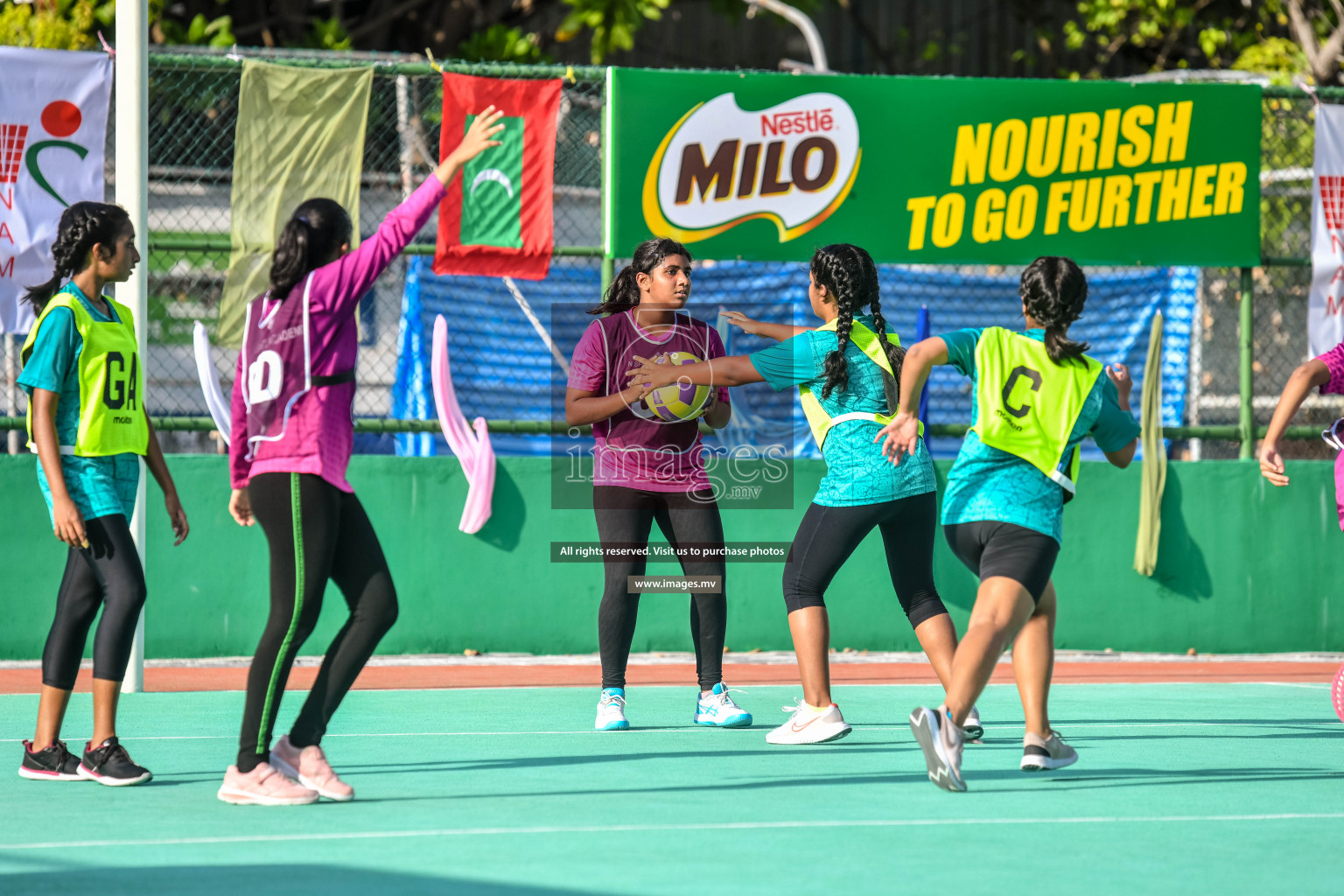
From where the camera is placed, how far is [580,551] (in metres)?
10.3

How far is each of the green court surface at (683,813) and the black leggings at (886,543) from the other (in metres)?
0.63

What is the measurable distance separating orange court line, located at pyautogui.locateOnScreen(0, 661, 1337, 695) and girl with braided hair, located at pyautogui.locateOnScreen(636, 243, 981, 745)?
2562mm

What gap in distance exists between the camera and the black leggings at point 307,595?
5348mm

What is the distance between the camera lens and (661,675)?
978 cm

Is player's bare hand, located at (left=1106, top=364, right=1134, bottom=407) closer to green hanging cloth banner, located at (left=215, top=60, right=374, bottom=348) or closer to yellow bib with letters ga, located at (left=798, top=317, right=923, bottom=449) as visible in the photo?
yellow bib with letters ga, located at (left=798, top=317, right=923, bottom=449)

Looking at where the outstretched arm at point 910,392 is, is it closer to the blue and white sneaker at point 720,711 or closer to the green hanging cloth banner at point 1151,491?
the blue and white sneaker at point 720,711

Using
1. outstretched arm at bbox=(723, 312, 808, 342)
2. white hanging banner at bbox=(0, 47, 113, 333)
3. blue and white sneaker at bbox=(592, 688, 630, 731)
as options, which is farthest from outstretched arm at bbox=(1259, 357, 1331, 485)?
white hanging banner at bbox=(0, 47, 113, 333)

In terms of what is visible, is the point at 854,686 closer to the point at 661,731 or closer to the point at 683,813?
the point at 661,731

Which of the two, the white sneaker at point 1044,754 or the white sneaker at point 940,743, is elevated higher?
the white sneaker at point 940,743

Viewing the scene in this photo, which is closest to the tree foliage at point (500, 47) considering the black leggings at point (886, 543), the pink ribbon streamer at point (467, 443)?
the pink ribbon streamer at point (467, 443)

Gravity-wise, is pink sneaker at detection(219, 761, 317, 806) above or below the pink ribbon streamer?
below

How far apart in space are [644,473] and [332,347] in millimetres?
2178

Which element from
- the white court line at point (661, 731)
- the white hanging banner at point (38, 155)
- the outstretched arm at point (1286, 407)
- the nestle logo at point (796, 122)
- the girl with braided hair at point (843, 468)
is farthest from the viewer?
the nestle logo at point (796, 122)

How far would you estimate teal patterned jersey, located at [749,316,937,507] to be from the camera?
6555mm
